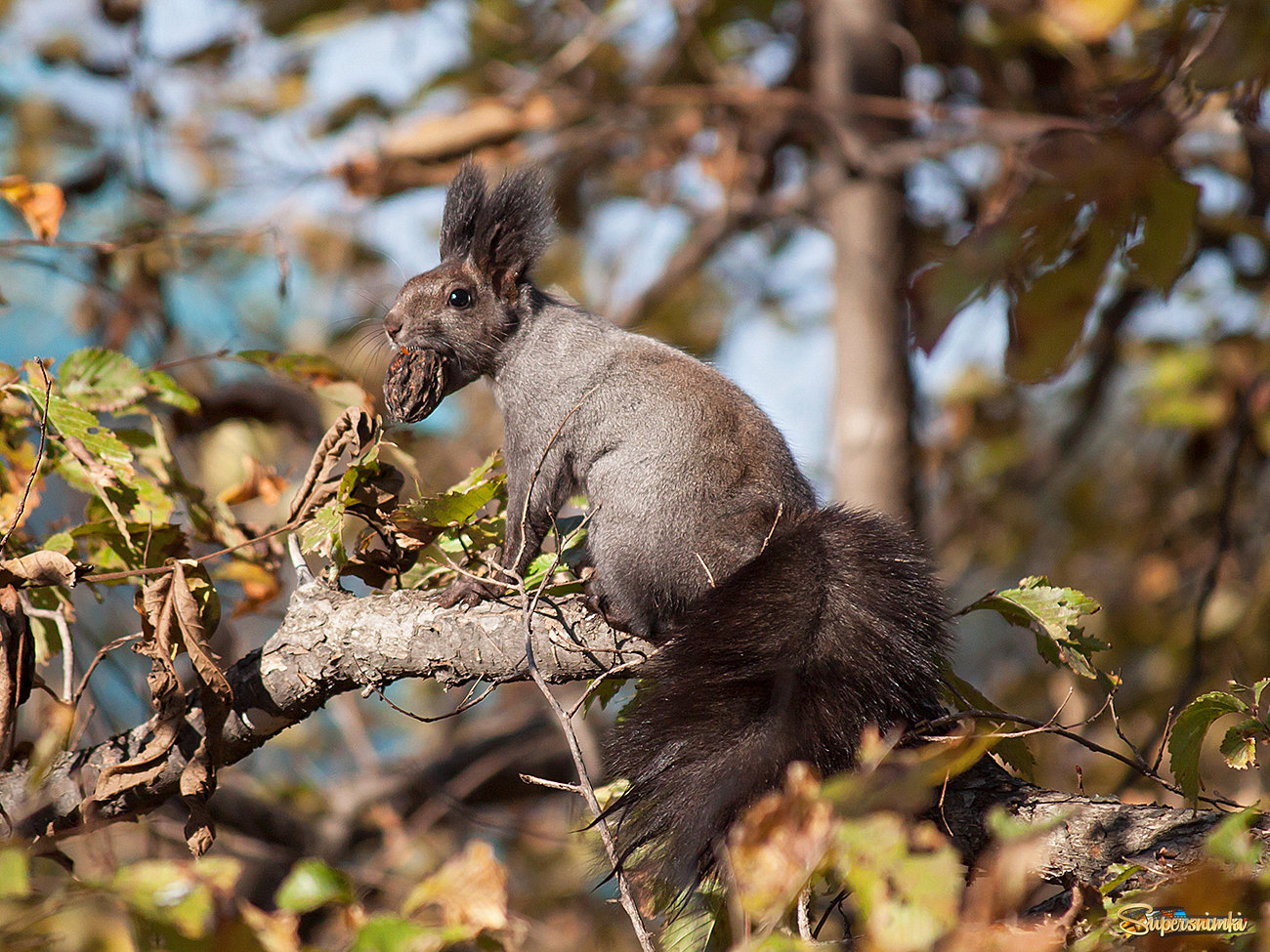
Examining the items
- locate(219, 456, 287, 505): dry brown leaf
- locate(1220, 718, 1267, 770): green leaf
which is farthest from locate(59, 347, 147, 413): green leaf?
locate(1220, 718, 1267, 770): green leaf

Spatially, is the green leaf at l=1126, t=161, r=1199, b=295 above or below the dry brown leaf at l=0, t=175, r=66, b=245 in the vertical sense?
above

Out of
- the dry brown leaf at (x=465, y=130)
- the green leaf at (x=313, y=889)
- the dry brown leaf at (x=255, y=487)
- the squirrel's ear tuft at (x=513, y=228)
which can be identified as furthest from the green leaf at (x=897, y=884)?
the dry brown leaf at (x=465, y=130)

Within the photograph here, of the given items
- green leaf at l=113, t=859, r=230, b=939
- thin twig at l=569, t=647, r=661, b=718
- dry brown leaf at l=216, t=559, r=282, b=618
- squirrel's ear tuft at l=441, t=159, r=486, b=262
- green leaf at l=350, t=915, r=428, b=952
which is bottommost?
dry brown leaf at l=216, t=559, r=282, b=618

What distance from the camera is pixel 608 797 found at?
7.14 ft

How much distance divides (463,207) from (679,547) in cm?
129

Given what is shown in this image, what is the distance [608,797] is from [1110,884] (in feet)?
3.44

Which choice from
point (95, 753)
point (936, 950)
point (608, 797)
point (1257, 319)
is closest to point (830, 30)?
point (1257, 319)

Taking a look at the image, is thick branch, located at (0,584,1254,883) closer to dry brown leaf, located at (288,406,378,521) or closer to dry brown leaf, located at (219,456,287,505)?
dry brown leaf, located at (288,406,378,521)

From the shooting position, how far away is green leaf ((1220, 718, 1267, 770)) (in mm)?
1686

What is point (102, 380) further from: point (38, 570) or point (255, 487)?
point (38, 570)

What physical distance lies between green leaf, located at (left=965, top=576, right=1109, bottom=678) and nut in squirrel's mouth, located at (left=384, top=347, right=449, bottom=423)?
1509 mm

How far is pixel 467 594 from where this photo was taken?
237 centimetres

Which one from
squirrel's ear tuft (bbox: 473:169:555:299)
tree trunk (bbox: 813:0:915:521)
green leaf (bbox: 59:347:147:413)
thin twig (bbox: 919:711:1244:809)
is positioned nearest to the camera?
thin twig (bbox: 919:711:1244:809)

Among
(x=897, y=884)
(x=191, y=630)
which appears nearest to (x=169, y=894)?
(x=897, y=884)
